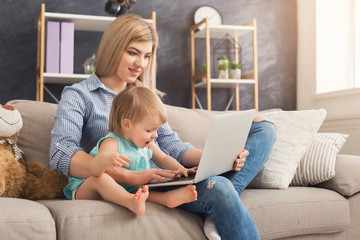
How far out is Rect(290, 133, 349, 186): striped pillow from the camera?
1917 millimetres

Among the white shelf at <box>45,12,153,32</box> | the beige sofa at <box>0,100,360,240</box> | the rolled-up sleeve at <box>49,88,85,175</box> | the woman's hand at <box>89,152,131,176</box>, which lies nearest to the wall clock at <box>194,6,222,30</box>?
the white shelf at <box>45,12,153,32</box>

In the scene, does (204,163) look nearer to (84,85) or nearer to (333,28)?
(84,85)

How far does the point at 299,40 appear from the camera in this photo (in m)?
4.03

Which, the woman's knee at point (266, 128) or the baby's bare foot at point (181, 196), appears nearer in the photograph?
the baby's bare foot at point (181, 196)

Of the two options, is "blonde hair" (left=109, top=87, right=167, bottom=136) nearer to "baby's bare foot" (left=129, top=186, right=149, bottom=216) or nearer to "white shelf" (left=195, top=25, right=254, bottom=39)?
"baby's bare foot" (left=129, top=186, right=149, bottom=216)

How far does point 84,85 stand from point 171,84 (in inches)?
81.3

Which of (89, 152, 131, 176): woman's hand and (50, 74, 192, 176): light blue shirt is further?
(50, 74, 192, 176): light blue shirt

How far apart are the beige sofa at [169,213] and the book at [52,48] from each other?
1.36m

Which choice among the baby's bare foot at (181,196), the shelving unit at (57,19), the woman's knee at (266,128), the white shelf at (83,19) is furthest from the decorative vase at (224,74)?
the baby's bare foot at (181,196)

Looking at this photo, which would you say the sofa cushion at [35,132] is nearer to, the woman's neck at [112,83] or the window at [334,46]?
the woman's neck at [112,83]

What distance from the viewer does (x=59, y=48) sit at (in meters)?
3.22

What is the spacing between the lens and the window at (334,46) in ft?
12.2

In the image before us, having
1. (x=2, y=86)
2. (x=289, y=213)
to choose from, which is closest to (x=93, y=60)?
(x=2, y=86)

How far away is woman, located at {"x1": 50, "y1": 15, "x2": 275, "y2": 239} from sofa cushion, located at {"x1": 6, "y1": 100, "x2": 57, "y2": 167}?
0.16 meters
